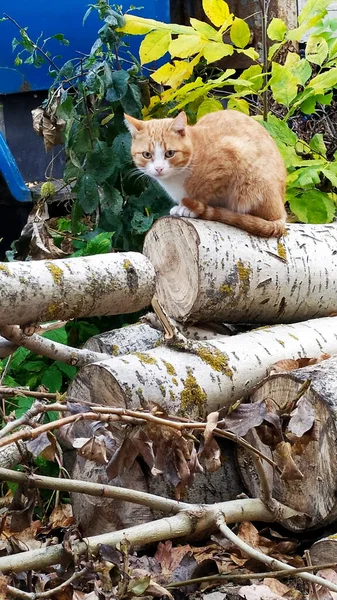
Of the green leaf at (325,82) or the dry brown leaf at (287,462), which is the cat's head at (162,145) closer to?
the green leaf at (325,82)

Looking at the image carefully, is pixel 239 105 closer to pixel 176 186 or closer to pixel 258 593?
pixel 176 186

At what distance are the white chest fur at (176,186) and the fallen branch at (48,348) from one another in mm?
913

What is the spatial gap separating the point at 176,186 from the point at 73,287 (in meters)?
1.40

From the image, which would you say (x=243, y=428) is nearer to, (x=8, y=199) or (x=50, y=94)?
(x=50, y=94)

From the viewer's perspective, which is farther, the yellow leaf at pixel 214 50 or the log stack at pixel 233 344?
the yellow leaf at pixel 214 50

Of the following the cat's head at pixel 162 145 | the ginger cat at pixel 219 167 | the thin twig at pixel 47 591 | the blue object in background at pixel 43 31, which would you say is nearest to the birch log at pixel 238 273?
the ginger cat at pixel 219 167

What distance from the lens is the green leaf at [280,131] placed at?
370cm

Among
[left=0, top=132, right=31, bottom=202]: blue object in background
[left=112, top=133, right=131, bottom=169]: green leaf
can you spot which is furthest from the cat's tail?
[left=0, top=132, right=31, bottom=202]: blue object in background

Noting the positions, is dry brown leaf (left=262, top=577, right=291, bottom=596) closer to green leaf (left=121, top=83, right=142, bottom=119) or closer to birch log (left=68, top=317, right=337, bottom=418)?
birch log (left=68, top=317, right=337, bottom=418)

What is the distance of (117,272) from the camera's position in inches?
78.6

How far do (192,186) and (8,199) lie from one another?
1.50 meters

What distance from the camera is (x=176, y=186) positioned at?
3217mm

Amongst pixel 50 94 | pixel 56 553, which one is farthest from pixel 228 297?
pixel 50 94

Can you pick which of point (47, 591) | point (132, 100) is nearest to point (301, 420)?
point (47, 591)
